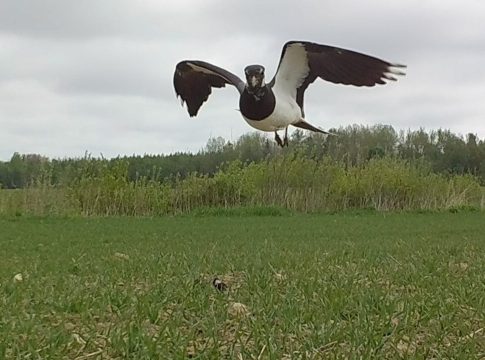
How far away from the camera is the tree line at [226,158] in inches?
806

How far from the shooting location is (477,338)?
3.00 metres

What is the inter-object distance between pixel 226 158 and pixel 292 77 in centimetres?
1829

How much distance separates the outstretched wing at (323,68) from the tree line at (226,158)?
1129 cm

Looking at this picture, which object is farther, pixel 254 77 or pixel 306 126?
pixel 306 126

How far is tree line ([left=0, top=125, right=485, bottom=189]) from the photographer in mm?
20484

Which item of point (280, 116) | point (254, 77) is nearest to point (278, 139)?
point (280, 116)

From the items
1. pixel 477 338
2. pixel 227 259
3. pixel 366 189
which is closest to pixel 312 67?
pixel 227 259

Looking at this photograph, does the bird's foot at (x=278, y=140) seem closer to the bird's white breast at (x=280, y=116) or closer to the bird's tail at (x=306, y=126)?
the bird's white breast at (x=280, y=116)

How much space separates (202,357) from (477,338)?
117 cm

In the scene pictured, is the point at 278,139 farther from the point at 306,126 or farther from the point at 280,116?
the point at 306,126

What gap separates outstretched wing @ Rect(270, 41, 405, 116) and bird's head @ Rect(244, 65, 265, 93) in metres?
0.80

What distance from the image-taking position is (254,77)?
191 inches

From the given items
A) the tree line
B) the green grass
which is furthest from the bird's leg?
the tree line

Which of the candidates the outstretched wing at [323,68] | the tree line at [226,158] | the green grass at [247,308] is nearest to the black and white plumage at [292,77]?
the outstretched wing at [323,68]
